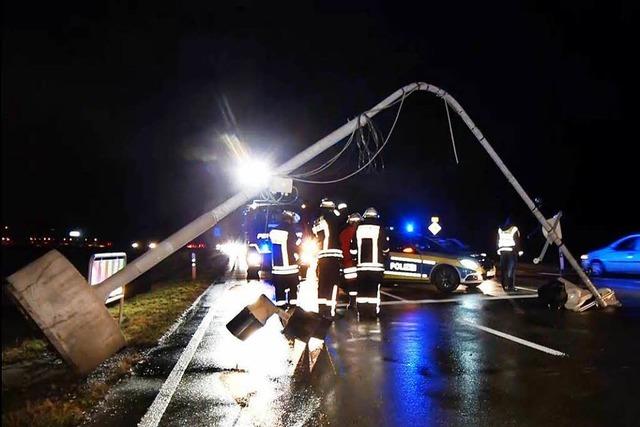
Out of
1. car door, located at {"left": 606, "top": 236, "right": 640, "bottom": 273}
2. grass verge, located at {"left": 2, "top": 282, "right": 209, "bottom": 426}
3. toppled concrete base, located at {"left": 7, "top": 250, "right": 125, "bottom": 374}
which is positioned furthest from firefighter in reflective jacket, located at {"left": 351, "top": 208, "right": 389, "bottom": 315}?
car door, located at {"left": 606, "top": 236, "right": 640, "bottom": 273}

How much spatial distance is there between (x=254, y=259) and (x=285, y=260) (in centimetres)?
901

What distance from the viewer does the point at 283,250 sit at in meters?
9.90

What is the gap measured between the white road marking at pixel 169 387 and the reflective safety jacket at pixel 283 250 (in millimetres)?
1744

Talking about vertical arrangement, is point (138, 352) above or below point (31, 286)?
below

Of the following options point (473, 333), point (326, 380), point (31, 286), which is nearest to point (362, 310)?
point (473, 333)

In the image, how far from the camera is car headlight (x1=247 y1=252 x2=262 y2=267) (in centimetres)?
1870

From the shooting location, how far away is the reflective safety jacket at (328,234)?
32.6 feet

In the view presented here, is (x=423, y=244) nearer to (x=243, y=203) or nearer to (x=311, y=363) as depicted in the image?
(x=243, y=203)

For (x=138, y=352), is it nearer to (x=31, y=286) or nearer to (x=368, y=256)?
(x=31, y=286)

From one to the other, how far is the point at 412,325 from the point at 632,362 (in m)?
3.57

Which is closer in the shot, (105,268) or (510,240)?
(105,268)

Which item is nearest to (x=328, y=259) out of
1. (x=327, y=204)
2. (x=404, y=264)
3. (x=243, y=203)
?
(x=327, y=204)

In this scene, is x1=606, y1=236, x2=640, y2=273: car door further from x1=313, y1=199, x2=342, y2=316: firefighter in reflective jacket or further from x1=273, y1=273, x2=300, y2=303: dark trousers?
x1=273, y1=273, x2=300, y2=303: dark trousers

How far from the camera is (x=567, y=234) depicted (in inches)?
1251
